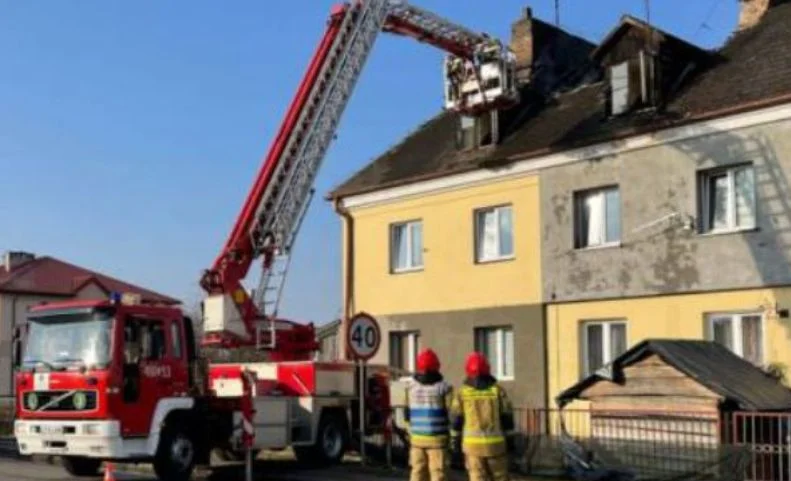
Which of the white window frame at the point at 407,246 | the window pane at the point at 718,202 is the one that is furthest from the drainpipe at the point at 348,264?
the window pane at the point at 718,202

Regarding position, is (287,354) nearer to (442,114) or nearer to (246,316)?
(246,316)

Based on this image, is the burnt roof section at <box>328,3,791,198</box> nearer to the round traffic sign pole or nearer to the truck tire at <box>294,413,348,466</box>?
the round traffic sign pole

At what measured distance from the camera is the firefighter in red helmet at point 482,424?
10984 millimetres

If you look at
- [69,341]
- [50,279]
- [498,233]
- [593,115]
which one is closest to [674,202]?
[593,115]

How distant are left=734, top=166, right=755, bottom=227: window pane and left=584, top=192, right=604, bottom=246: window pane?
2.96 metres

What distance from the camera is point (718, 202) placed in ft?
62.5

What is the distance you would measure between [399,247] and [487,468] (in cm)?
1436

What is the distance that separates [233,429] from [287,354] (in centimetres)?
375

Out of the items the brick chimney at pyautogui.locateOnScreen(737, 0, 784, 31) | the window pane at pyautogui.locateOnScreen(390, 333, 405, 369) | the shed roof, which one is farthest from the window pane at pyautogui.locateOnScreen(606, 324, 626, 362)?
the shed roof

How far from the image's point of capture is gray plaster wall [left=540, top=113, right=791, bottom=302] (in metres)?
18.0

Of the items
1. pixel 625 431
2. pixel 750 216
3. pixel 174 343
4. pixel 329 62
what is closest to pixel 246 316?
pixel 174 343

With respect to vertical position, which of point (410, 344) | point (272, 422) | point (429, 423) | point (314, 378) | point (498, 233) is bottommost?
point (272, 422)

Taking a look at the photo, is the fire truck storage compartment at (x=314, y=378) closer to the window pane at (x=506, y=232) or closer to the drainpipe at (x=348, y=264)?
the window pane at (x=506, y=232)

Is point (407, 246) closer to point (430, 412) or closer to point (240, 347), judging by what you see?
point (240, 347)
